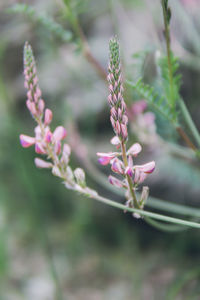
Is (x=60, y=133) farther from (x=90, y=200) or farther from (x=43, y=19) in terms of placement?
(x=90, y=200)

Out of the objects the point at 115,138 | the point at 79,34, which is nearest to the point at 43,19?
the point at 79,34

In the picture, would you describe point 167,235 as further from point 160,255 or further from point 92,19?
point 92,19

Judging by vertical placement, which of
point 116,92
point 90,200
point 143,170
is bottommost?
point 90,200

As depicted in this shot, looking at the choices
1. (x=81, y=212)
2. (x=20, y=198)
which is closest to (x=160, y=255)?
(x=81, y=212)

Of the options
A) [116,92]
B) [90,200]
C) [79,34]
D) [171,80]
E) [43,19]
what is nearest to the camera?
[116,92]

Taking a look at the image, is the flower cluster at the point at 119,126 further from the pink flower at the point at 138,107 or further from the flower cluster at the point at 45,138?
the pink flower at the point at 138,107

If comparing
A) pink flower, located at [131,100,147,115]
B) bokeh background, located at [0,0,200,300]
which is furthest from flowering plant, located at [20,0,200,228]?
bokeh background, located at [0,0,200,300]

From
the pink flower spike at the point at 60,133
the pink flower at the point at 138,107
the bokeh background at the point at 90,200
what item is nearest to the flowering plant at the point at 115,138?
the pink flower spike at the point at 60,133
